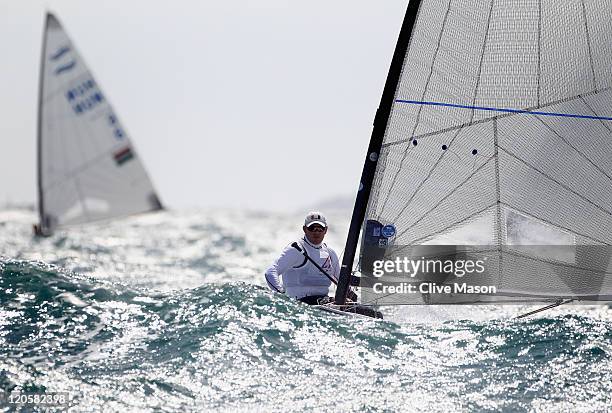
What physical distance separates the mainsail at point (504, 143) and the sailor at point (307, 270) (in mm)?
801

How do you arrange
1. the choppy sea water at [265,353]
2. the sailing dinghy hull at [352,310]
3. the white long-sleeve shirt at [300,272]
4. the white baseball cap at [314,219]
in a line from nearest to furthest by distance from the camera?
1. the choppy sea water at [265,353]
2. the sailing dinghy hull at [352,310]
3. the white long-sleeve shirt at [300,272]
4. the white baseball cap at [314,219]

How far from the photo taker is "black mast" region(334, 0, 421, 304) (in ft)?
26.7

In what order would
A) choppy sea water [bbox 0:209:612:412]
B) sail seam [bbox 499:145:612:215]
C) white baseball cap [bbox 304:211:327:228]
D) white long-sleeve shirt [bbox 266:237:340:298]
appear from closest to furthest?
choppy sea water [bbox 0:209:612:412]
sail seam [bbox 499:145:612:215]
white long-sleeve shirt [bbox 266:237:340:298]
white baseball cap [bbox 304:211:327:228]

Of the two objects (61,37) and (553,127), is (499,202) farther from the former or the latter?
(61,37)

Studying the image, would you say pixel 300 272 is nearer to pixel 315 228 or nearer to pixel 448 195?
pixel 315 228

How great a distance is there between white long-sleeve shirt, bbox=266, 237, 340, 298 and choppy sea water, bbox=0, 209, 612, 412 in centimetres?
25

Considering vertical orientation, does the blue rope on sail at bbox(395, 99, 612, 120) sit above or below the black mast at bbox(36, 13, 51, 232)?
below

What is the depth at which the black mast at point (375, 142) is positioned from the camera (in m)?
8.14

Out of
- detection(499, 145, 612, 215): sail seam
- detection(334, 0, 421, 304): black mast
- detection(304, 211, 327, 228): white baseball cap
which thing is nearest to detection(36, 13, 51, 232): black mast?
detection(304, 211, 327, 228): white baseball cap

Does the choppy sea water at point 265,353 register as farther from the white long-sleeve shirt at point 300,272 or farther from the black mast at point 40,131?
the black mast at point 40,131

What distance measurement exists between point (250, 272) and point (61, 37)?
6916 mm

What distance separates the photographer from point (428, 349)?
769cm

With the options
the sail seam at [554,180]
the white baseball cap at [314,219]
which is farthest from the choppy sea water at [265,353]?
the sail seam at [554,180]

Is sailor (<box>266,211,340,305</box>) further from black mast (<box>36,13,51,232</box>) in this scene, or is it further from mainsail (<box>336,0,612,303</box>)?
black mast (<box>36,13,51,232</box>)
